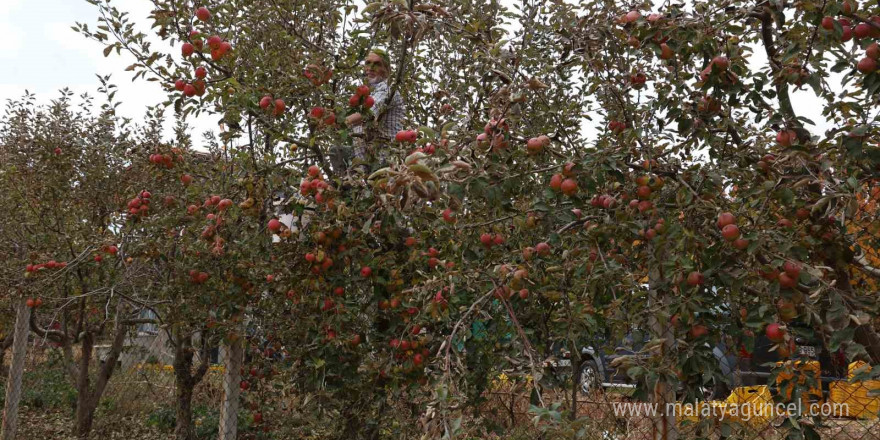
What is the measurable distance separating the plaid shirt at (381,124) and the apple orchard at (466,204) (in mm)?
114

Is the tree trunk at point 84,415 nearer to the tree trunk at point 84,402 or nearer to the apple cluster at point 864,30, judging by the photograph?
the tree trunk at point 84,402

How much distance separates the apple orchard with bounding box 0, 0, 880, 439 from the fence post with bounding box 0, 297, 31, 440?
0.54 m

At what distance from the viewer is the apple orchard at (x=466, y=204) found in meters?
1.97

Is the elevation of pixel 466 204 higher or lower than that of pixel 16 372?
higher

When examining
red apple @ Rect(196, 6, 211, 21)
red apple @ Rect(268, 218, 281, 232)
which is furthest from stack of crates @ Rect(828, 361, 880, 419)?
red apple @ Rect(196, 6, 211, 21)

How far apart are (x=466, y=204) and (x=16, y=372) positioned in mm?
4388

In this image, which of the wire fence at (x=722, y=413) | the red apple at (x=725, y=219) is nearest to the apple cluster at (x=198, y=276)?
the wire fence at (x=722, y=413)

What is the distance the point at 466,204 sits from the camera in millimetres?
2693

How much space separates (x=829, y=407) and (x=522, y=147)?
5.13 feet

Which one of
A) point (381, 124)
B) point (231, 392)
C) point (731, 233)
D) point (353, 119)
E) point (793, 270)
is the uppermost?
point (381, 124)

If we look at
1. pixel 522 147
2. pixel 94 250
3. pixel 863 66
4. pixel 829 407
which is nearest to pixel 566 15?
pixel 522 147

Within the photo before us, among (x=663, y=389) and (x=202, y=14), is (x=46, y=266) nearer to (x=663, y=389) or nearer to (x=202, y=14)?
(x=202, y=14)

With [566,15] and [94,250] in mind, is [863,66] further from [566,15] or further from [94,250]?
[94,250]

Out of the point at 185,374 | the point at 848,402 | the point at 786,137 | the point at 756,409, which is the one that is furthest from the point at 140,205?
the point at 848,402
